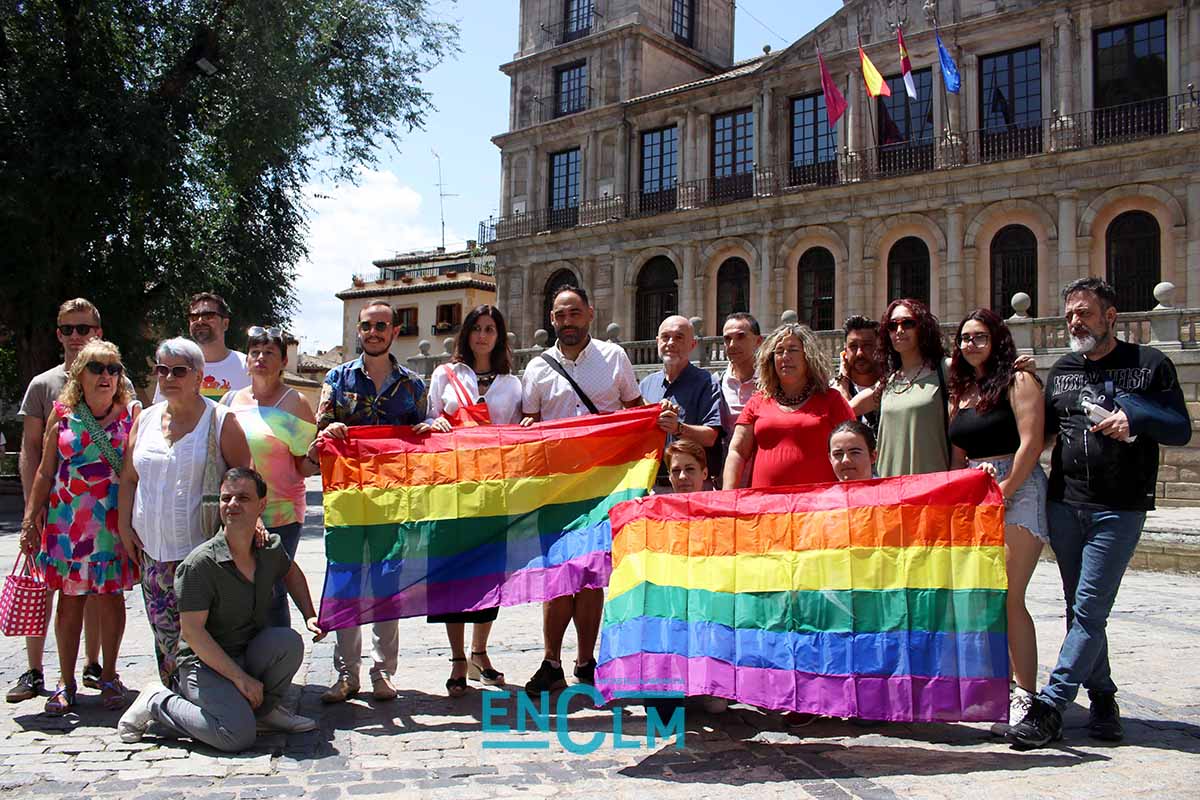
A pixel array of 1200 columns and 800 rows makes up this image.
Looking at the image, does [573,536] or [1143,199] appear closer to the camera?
[573,536]

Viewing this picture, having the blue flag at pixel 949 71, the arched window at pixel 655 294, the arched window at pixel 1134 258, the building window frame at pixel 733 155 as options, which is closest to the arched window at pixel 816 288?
the building window frame at pixel 733 155

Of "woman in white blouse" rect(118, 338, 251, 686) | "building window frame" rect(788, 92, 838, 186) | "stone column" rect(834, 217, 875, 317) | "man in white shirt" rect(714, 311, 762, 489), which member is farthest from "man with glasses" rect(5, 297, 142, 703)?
"building window frame" rect(788, 92, 838, 186)

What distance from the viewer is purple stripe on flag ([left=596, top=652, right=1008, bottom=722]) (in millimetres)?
4348

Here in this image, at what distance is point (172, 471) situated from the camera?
201 inches

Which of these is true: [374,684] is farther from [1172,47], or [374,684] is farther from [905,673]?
[1172,47]

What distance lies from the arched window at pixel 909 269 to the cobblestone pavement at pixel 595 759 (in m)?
23.4

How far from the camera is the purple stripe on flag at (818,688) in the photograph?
4348 millimetres

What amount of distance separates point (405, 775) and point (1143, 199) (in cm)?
2571

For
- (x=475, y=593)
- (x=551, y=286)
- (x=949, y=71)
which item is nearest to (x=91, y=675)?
(x=475, y=593)

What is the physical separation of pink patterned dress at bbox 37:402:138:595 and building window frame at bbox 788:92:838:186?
26675 mm

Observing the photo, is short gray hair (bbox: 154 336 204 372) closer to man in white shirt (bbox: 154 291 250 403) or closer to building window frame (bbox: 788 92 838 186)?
man in white shirt (bbox: 154 291 250 403)

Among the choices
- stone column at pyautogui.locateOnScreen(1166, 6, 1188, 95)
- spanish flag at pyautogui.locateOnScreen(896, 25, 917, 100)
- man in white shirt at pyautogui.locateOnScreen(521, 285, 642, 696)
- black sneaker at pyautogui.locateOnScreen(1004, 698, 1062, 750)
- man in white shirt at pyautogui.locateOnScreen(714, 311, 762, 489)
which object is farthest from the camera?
spanish flag at pyautogui.locateOnScreen(896, 25, 917, 100)

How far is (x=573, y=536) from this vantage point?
550 centimetres

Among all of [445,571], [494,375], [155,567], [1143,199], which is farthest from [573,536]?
[1143,199]
